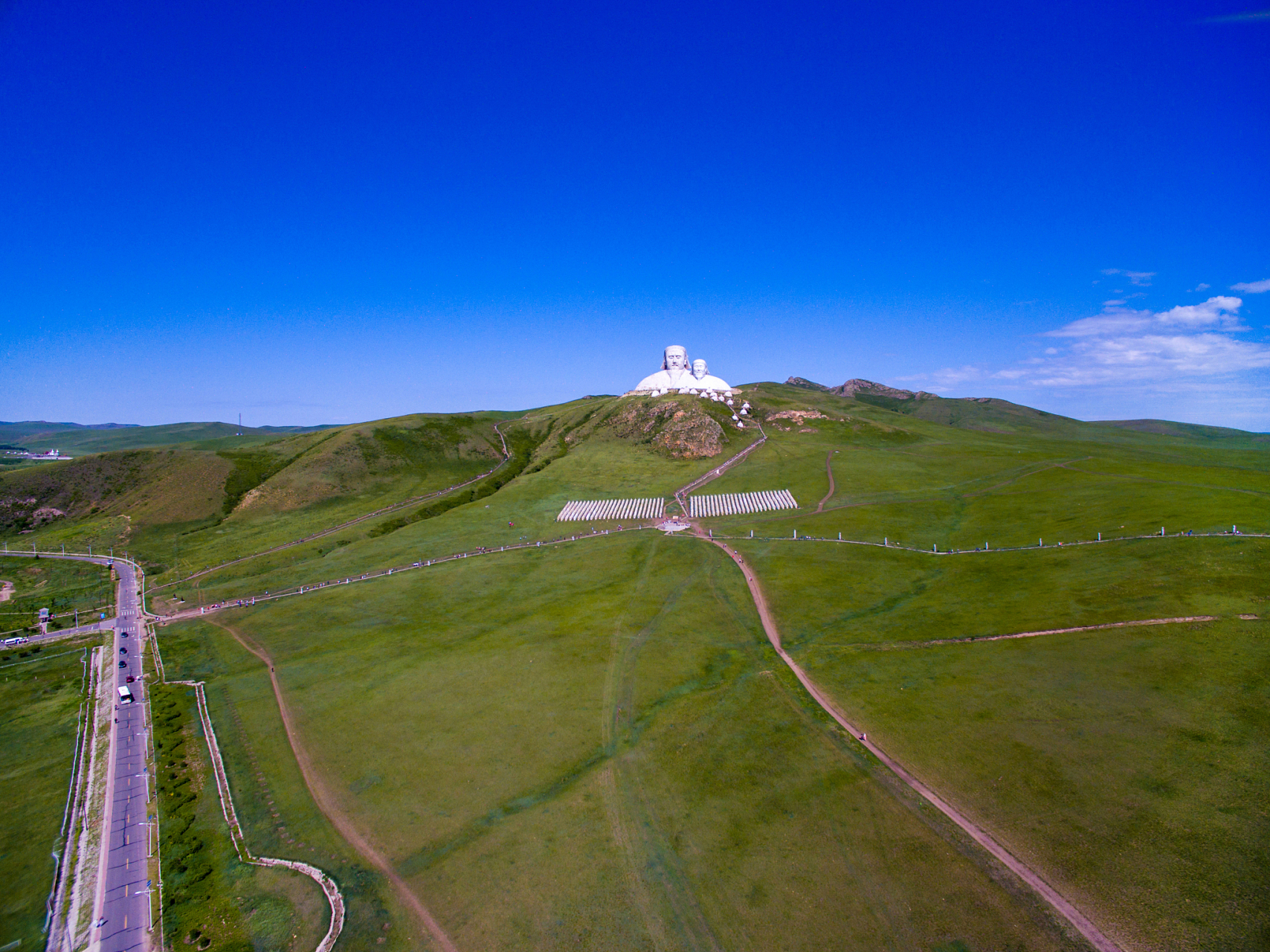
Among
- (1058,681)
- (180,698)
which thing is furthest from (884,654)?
(180,698)

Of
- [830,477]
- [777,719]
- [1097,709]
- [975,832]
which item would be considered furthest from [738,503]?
[975,832]

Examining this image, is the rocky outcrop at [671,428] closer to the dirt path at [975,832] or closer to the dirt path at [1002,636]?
the dirt path at [1002,636]

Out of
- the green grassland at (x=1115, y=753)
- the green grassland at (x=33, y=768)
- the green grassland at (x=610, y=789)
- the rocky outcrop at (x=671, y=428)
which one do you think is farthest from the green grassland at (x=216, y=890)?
the rocky outcrop at (x=671, y=428)

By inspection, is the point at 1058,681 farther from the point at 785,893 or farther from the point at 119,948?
the point at 119,948

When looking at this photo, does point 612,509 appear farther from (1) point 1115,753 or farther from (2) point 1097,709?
(1) point 1115,753

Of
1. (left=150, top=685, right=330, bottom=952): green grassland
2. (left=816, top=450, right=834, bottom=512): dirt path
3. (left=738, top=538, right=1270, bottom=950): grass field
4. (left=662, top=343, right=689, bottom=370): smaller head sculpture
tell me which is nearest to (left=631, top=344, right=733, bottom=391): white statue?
(left=662, top=343, right=689, bottom=370): smaller head sculpture

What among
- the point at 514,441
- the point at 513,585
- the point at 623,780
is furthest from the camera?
the point at 514,441

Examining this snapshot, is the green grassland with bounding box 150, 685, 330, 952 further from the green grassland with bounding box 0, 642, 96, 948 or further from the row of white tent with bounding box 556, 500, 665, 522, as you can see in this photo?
the row of white tent with bounding box 556, 500, 665, 522
